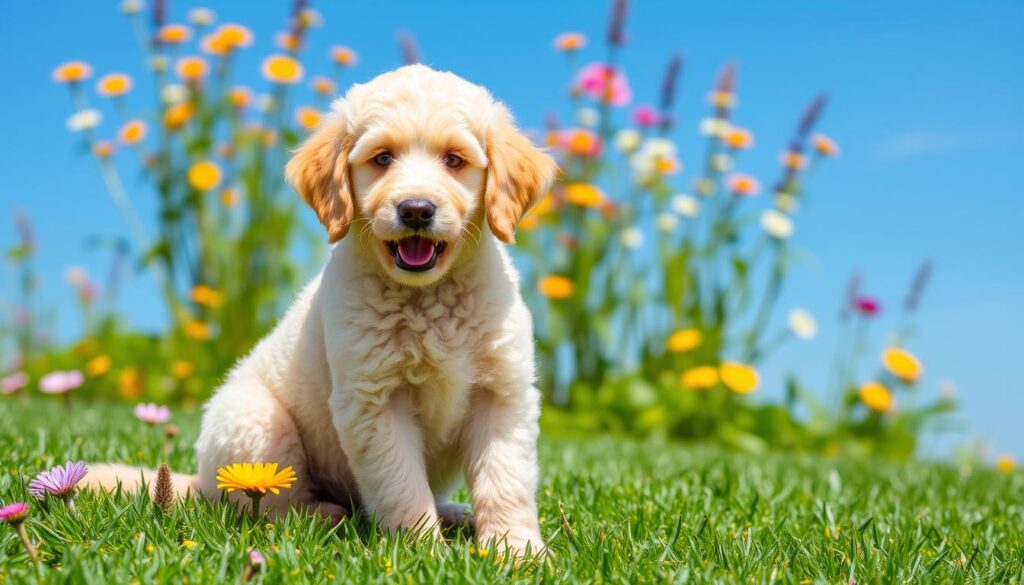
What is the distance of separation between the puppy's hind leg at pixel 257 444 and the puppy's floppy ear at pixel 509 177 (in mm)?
991

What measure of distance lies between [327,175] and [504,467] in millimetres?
1058

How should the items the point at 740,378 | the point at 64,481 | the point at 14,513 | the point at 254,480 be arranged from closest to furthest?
1. the point at 14,513
2. the point at 254,480
3. the point at 64,481
4. the point at 740,378

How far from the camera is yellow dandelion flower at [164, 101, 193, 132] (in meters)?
8.13

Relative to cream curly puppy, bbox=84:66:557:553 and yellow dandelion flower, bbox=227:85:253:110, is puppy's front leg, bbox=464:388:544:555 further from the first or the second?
yellow dandelion flower, bbox=227:85:253:110

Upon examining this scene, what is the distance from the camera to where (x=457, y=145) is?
9.05 feet

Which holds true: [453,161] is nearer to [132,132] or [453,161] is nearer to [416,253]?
[416,253]

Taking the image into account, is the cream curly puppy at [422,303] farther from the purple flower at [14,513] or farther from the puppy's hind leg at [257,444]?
the purple flower at [14,513]

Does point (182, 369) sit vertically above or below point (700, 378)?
below

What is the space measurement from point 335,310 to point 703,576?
1.31 metres

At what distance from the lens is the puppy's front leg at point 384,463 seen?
2721mm

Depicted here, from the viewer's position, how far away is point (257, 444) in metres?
3.01

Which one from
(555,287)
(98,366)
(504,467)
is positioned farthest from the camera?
(98,366)

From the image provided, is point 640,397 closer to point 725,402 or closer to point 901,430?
point 725,402

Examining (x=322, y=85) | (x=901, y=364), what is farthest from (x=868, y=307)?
(x=322, y=85)
